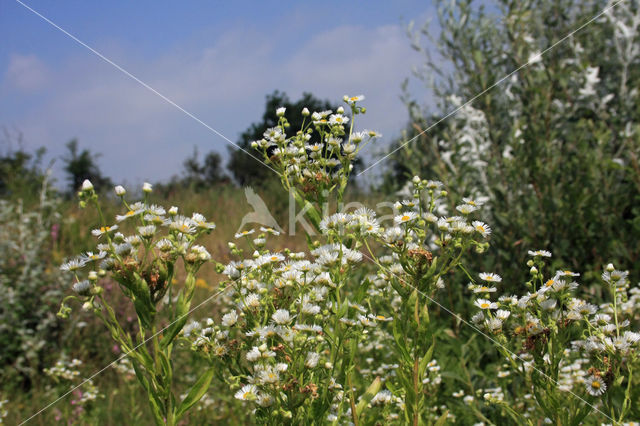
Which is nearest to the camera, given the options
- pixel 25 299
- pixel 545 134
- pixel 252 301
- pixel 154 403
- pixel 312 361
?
pixel 154 403

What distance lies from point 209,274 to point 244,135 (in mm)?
3219

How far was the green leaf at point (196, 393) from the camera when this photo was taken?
1.45m

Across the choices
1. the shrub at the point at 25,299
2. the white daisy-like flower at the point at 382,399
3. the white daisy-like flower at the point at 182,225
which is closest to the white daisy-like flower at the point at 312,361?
the white daisy-like flower at the point at 382,399

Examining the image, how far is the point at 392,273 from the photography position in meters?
1.73

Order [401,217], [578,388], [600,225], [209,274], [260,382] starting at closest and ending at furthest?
[260,382] → [401,217] → [578,388] → [600,225] → [209,274]

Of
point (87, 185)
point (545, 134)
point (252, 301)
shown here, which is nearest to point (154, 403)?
point (252, 301)

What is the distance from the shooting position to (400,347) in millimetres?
1603

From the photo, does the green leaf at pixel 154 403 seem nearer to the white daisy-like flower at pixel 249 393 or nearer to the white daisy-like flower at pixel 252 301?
the white daisy-like flower at pixel 249 393

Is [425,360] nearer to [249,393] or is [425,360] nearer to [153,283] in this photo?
[249,393]

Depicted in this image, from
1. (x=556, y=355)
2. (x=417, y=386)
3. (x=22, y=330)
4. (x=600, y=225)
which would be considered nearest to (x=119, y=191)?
(x=417, y=386)

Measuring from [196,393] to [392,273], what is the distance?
28.0 inches

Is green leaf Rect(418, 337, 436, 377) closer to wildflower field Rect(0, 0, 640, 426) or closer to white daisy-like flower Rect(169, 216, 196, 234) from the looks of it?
wildflower field Rect(0, 0, 640, 426)

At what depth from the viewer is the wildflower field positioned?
152 centimetres

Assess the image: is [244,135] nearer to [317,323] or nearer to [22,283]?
[317,323]
